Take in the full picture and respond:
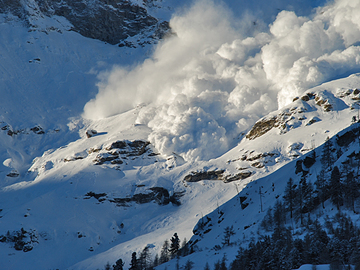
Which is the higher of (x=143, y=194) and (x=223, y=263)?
(x=143, y=194)

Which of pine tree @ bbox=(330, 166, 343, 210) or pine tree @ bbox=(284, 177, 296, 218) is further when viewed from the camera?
pine tree @ bbox=(284, 177, 296, 218)

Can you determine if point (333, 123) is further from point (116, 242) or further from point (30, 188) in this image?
point (30, 188)

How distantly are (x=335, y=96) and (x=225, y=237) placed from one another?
12073cm

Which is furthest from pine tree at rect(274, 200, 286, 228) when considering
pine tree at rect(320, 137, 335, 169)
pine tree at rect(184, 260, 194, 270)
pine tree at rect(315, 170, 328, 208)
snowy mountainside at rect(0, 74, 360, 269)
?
snowy mountainside at rect(0, 74, 360, 269)

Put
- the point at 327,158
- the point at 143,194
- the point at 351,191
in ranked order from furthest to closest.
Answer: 1. the point at 143,194
2. the point at 327,158
3. the point at 351,191

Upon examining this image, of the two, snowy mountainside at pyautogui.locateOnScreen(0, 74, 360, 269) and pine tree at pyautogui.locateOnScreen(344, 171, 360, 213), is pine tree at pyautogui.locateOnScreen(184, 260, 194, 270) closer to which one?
pine tree at pyautogui.locateOnScreen(344, 171, 360, 213)

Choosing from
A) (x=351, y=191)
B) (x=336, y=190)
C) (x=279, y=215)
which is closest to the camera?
(x=351, y=191)

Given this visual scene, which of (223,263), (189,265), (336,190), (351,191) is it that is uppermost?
(336,190)

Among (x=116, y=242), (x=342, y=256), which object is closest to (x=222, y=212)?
(x=116, y=242)

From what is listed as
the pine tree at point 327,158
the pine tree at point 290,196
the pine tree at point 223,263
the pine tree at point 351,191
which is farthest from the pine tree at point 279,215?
Answer: the pine tree at point 327,158

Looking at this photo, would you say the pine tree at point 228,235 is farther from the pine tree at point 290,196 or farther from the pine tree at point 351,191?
the pine tree at point 351,191

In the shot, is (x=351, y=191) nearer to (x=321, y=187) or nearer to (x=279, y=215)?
(x=321, y=187)

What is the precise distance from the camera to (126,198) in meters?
181

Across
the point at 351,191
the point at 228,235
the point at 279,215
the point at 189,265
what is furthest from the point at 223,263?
the point at 351,191
